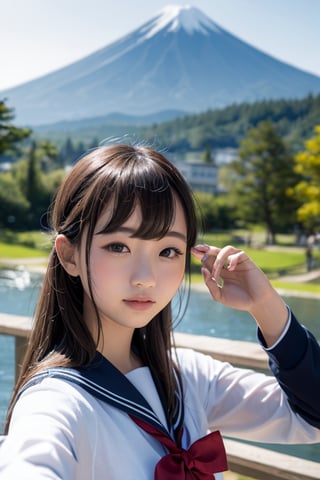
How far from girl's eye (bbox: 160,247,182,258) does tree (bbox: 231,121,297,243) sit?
65.8 feet

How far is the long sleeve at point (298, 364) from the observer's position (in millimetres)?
929

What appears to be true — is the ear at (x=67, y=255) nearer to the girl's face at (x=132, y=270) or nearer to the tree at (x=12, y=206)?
the girl's face at (x=132, y=270)

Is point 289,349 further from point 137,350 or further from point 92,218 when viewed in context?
point 92,218

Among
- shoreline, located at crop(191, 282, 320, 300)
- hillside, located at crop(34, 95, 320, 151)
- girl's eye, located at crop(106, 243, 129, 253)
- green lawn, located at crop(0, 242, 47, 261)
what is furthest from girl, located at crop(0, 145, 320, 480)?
hillside, located at crop(34, 95, 320, 151)

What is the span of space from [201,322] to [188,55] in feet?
318

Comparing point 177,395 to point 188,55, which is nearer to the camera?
point 177,395

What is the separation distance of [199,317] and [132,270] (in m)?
7.38

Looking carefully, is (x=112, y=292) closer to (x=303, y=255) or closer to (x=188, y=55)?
(x=303, y=255)

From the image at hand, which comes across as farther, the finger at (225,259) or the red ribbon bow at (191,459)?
the finger at (225,259)

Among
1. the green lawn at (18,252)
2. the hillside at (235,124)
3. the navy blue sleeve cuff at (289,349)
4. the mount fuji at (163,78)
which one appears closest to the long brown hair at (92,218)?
the navy blue sleeve cuff at (289,349)

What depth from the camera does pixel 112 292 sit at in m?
0.85

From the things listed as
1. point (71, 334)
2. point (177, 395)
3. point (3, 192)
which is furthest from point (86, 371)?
point (3, 192)

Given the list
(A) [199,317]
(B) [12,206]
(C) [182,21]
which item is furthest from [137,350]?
(C) [182,21]

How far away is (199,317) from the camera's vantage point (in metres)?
8.13
